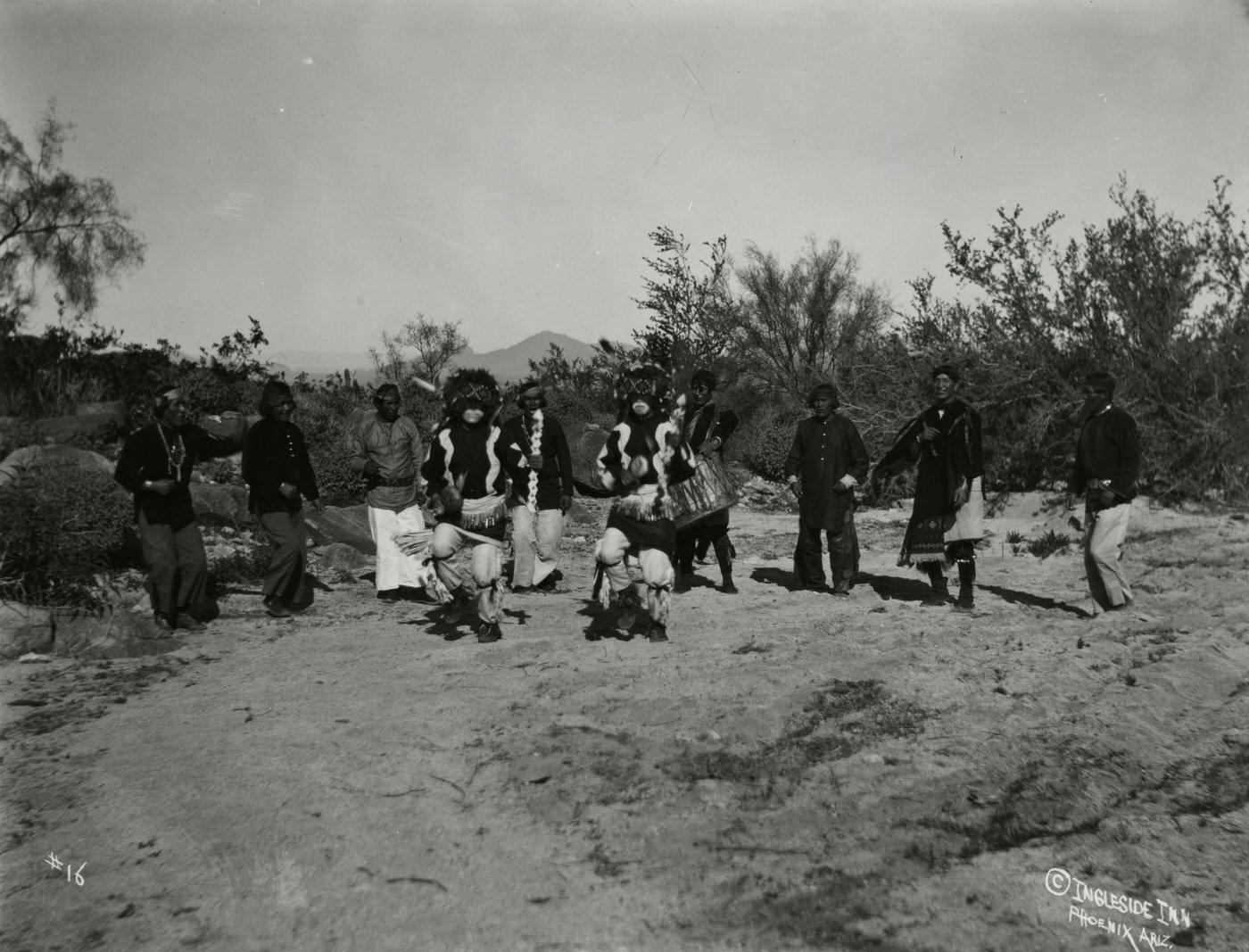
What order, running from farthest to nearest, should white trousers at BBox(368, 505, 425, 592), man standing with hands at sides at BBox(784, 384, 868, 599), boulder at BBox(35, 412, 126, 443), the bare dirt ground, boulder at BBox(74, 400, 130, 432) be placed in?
boulder at BBox(74, 400, 130, 432) → boulder at BBox(35, 412, 126, 443) → white trousers at BBox(368, 505, 425, 592) → man standing with hands at sides at BBox(784, 384, 868, 599) → the bare dirt ground

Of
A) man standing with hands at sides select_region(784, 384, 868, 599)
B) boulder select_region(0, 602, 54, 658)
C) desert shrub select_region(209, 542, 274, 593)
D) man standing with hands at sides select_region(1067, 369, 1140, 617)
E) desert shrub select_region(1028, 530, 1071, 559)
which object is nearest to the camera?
boulder select_region(0, 602, 54, 658)

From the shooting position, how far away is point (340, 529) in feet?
37.3

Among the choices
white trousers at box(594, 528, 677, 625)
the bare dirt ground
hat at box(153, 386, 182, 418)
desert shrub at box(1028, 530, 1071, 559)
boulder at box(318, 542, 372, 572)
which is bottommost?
the bare dirt ground

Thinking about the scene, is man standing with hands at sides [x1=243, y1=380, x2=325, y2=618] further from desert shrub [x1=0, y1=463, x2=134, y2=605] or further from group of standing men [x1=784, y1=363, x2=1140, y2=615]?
group of standing men [x1=784, y1=363, x2=1140, y2=615]

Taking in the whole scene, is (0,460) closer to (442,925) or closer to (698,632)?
(698,632)

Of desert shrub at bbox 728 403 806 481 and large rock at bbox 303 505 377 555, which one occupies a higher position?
desert shrub at bbox 728 403 806 481

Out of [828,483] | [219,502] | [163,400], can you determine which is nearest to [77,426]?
[219,502]

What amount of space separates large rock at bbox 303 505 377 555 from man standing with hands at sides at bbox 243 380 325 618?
2995 millimetres

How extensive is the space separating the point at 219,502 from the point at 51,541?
14.4ft

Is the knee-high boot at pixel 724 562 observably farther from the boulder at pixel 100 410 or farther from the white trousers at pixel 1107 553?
the boulder at pixel 100 410

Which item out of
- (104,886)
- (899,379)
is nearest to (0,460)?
(104,886)
